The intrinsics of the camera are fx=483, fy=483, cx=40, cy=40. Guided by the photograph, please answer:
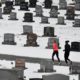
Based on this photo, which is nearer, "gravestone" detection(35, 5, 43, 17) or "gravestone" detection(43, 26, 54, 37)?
"gravestone" detection(43, 26, 54, 37)

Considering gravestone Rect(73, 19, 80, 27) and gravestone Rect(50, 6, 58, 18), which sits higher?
gravestone Rect(50, 6, 58, 18)

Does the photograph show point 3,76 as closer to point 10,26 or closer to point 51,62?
point 51,62

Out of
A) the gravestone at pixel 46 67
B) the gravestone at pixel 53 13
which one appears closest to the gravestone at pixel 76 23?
the gravestone at pixel 53 13

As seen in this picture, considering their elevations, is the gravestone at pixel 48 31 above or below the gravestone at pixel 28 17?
below

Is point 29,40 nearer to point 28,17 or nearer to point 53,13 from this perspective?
point 28,17

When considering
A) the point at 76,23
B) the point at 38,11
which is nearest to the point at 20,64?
the point at 76,23

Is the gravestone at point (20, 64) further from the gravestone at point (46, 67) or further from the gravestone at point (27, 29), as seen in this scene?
the gravestone at point (27, 29)

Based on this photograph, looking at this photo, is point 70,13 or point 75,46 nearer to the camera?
point 75,46

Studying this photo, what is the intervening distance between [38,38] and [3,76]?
551 inches

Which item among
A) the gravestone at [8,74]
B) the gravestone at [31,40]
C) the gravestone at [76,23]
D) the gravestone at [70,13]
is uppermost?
the gravestone at [8,74]

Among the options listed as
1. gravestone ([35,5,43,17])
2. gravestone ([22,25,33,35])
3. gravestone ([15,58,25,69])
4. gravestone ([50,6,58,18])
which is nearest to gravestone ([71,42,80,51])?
gravestone ([22,25,33,35])

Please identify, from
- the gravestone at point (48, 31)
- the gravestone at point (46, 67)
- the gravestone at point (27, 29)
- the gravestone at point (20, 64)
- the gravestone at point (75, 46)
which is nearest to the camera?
the gravestone at point (46, 67)

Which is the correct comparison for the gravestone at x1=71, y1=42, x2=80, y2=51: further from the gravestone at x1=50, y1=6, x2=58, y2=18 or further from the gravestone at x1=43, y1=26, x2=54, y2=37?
the gravestone at x1=50, y1=6, x2=58, y2=18

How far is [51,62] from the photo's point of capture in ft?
79.8
